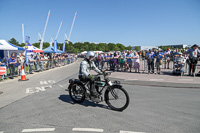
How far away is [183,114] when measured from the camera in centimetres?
424

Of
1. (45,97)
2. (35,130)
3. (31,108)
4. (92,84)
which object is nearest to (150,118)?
(92,84)

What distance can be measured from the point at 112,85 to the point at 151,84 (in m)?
4.53

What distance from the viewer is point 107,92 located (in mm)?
4750

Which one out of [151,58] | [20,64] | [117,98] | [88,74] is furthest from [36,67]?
[117,98]

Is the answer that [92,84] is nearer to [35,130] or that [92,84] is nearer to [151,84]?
[35,130]

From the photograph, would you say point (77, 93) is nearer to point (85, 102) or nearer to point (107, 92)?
point (85, 102)

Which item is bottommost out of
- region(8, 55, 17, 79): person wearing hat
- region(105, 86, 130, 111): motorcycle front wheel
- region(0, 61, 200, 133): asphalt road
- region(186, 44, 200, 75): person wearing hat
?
region(0, 61, 200, 133): asphalt road

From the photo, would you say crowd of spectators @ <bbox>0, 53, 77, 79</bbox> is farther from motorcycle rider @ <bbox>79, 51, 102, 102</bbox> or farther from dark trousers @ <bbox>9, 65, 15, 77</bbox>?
motorcycle rider @ <bbox>79, 51, 102, 102</bbox>

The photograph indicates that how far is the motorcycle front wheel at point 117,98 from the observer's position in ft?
14.7

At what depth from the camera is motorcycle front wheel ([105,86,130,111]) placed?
4472mm

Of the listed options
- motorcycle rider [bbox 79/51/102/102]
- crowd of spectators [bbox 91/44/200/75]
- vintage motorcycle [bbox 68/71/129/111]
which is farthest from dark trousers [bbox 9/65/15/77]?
motorcycle rider [bbox 79/51/102/102]

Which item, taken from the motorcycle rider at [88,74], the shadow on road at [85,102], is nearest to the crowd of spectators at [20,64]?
the shadow on road at [85,102]

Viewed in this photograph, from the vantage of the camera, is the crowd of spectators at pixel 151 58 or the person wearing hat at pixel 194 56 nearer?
the person wearing hat at pixel 194 56

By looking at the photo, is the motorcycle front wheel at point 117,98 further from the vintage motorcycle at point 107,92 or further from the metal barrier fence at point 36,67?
the metal barrier fence at point 36,67
